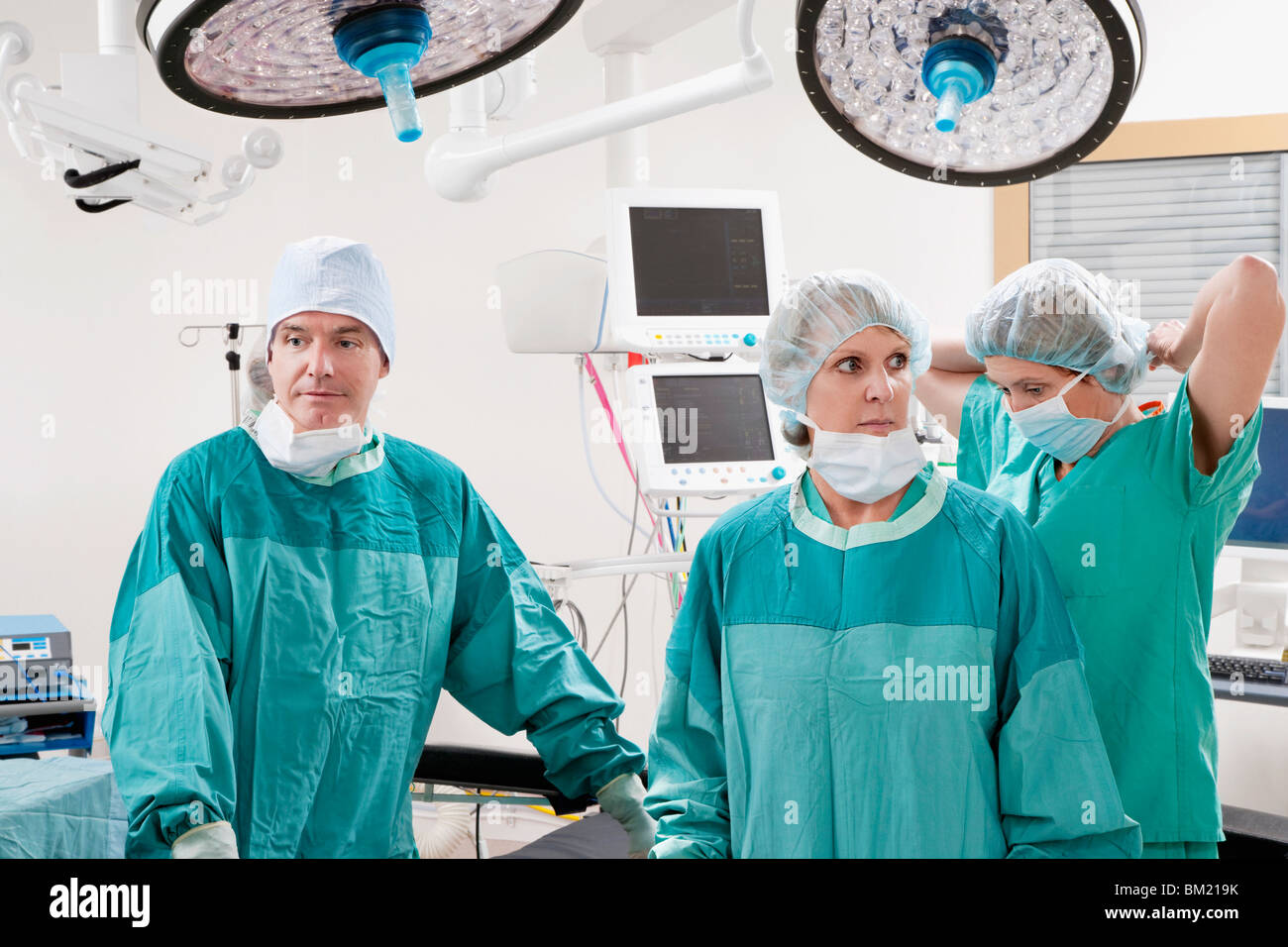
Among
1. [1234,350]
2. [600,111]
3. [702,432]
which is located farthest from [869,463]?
[702,432]

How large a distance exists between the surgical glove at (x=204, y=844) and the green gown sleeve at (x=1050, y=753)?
2.53ft

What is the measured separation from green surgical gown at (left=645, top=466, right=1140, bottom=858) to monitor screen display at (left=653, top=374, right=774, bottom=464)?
1.30 metres

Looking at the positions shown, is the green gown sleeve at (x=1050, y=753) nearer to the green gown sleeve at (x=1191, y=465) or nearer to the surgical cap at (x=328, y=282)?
the green gown sleeve at (x=1191, y=465)

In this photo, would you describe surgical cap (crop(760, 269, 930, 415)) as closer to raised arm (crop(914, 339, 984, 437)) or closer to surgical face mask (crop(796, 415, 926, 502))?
surgical face mask (crop(796, 415, 926, 502))

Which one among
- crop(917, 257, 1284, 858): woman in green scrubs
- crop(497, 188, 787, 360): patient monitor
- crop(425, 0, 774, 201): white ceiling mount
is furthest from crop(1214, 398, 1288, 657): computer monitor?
crop(425, 0, 774, 201): white ceiling mount

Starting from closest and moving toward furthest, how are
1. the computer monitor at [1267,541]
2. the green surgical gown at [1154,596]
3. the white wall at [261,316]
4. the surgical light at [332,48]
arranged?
the surgical light at [332,48], the green surgical gown at [1154,596], the computer monitor at [1267,541], the white wall at [261,316]

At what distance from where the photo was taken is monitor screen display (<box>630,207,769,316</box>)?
8.55 feet

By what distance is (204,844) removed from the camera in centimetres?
111

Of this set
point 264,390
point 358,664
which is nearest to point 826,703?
point 358,664

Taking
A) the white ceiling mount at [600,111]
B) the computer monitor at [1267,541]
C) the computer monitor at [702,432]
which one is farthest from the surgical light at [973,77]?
the computer monitor at [1267,541]

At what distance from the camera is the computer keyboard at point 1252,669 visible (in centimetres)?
247

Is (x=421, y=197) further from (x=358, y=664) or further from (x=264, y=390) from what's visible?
(x=358, y=664)
